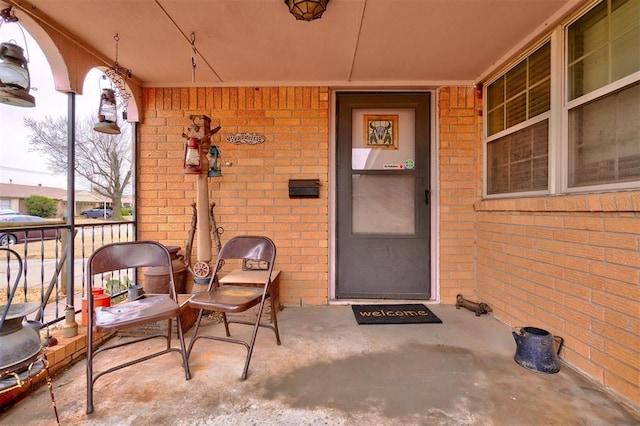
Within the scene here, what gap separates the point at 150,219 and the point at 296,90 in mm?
2110

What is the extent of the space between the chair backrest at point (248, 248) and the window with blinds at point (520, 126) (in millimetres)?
2240

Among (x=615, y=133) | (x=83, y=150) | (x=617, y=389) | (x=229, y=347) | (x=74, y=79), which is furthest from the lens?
(x=83, y=150)

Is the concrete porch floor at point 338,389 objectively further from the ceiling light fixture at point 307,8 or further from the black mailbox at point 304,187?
the ceiling light fixture at point 307,8

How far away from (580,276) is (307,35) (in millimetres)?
2575

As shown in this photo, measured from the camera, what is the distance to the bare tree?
3.10 meters

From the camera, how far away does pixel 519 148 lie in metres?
2.76

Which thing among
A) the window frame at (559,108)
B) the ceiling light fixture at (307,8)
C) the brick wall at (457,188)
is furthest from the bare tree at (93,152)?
the window frame at (559,108)

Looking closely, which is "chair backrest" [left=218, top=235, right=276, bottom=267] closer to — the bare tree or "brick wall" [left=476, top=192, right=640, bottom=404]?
the bare tree

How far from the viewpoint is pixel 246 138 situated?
3.32 metres

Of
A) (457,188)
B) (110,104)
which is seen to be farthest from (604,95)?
(110,104)

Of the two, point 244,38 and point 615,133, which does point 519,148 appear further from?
point 244,38

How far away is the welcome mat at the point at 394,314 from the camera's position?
2.84 meters

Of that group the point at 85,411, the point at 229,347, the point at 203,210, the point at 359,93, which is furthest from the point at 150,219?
the point at 359,93

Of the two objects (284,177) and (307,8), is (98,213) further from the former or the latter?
(307,8)
